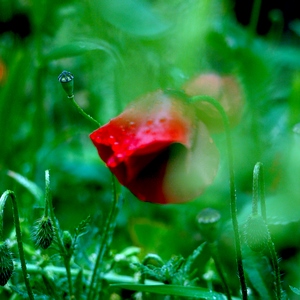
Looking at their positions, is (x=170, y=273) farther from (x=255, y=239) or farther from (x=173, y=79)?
(x=173, y=79)

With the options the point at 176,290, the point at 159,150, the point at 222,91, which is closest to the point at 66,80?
the point at 159,150

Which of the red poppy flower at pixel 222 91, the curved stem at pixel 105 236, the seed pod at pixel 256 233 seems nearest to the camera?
the seed pod at pixel 256 233

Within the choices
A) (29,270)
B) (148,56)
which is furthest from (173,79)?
(29,270)

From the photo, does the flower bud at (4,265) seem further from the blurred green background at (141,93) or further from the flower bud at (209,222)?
the blurred green background at (141,93)

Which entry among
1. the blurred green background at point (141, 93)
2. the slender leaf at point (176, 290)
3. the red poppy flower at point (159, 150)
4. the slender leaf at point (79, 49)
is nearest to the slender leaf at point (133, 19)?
the blurred green background at point (141, 93)

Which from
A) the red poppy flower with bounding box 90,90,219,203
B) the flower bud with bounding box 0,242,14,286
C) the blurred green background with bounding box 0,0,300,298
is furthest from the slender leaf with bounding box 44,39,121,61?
the flower bud with bounding box 0,242,14,286

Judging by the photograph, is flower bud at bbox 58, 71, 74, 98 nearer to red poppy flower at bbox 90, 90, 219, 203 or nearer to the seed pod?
red poppy flower at bbox 90, 90, 219, 203

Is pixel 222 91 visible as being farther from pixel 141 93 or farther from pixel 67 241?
pixel 67 241
